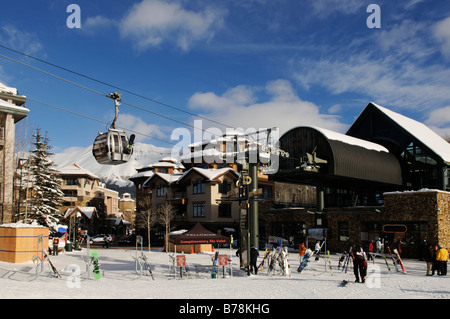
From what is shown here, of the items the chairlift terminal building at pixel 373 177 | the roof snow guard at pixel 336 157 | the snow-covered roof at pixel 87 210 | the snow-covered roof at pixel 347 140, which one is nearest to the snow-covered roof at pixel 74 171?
the snow-covered roof at pixel 87 210

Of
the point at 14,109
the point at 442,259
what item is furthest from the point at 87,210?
the point at 442,259

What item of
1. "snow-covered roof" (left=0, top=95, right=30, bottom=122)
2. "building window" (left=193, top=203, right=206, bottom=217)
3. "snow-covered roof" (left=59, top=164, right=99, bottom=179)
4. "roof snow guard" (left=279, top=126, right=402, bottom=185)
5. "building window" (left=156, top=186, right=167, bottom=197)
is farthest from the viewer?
"snow-covered roof" (left=59, top=164, right=99, bottom=179)

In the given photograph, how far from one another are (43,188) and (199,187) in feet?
60.4

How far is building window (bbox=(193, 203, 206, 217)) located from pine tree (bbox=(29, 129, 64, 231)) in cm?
1646

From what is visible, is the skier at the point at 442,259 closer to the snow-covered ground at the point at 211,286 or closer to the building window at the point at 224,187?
the snow-covered ground at the point at 211,286

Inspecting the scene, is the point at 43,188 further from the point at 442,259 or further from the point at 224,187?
the point at 442,259

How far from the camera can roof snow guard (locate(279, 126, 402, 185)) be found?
3400 centimetres

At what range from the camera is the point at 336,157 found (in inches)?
1331

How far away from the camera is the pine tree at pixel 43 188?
44.4 meters

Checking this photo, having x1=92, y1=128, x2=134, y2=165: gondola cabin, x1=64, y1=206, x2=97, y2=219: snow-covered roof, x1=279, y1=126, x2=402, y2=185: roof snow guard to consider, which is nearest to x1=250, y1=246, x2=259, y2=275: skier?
x1=92, y1=128, x2=134, y2=165: gondola cabin

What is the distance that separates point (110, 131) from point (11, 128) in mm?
23841

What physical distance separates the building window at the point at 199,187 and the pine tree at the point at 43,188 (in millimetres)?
16481

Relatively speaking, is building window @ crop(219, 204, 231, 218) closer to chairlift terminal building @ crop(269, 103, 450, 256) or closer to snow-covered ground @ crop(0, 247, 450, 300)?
chairlift terminal building @ crop(269, 103, 450, 256)
